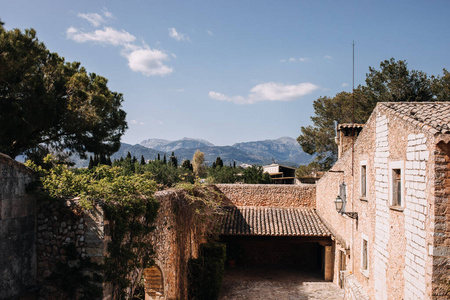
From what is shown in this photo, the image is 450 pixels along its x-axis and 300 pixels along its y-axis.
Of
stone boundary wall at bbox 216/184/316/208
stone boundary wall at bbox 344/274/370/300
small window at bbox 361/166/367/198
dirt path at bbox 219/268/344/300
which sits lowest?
dirt path at bbox 219/268/344/300

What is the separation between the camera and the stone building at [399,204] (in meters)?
6.07

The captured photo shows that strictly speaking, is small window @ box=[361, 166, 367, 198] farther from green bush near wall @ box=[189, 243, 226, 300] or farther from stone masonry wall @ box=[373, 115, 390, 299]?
green bush near wall @ box=[189, 243, 226, 300]

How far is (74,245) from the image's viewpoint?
5559 millimetres

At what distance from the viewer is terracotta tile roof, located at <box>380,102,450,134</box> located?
6242 mm

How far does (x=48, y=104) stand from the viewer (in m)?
14.5

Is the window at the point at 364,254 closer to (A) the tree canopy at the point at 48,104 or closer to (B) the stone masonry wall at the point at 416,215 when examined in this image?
(B) the stone masonry wall at the point at 416,215


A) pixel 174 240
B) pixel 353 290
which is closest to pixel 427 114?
pixel 353 290

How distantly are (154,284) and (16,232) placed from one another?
455 cm

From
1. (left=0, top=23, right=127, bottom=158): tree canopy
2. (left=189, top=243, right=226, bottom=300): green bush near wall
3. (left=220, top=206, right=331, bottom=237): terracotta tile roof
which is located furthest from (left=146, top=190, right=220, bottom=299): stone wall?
(left=0, top=23, right=127, bottom=158): tree canopy

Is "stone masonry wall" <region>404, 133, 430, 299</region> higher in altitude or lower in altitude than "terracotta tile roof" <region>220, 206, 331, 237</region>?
higher

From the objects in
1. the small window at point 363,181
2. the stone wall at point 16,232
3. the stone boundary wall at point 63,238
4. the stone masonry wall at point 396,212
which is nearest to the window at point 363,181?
the small window at point 363,181

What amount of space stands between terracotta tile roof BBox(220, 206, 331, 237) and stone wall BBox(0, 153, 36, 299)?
1174 centimetres

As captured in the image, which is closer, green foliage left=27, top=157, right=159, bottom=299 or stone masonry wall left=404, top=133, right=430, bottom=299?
green foliage left=27, top=157, right=159, bottom=299

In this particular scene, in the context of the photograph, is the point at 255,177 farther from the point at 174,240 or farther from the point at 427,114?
the point at 427,114
